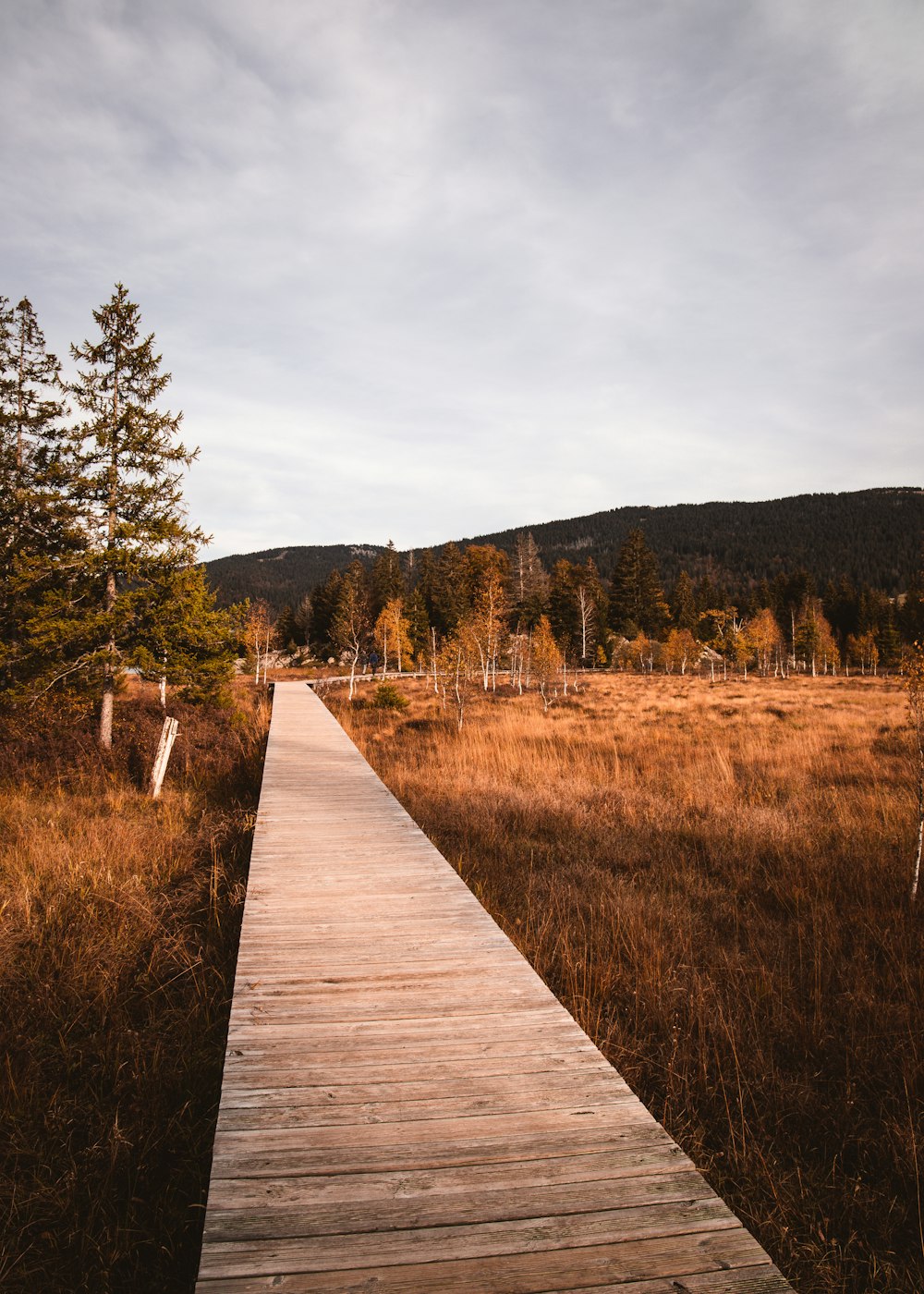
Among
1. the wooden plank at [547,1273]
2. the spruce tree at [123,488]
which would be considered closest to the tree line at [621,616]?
the spruce tree at [123,488]

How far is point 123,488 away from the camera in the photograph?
1304cm

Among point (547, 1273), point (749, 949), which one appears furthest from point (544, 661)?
point (547, 1273)

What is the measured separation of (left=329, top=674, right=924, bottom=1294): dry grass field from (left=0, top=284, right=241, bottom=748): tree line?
5.26 m

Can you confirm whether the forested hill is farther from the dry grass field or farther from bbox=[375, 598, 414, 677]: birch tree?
the dry grass field

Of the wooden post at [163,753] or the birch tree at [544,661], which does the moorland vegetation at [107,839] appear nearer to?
the wooden post at [163,753]

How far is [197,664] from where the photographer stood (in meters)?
12.9

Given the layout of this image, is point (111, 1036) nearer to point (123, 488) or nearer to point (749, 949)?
point (749, 949)

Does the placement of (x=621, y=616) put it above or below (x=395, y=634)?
above

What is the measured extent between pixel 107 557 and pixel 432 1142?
41.1 ft

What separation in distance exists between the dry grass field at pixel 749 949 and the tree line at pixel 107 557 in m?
5.26

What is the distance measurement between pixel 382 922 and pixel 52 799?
7.69 m

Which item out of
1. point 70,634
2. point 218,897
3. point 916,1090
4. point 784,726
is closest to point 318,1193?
point 916,1090

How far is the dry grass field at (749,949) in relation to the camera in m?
2.64

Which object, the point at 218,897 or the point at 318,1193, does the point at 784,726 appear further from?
the point at 318,1193
